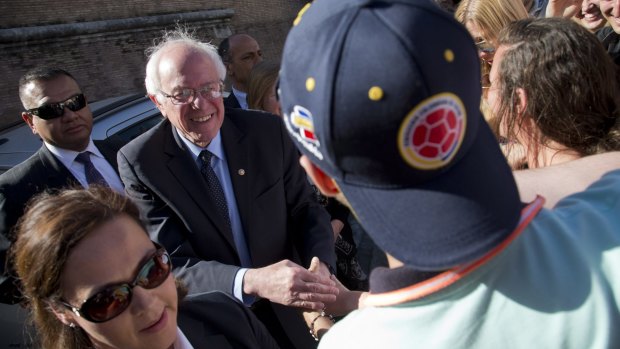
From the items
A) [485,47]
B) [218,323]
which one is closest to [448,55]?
[218,323]

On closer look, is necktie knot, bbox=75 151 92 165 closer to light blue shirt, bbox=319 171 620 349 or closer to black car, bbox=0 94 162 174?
black car, bbox=0 94 162 174

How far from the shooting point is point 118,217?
1.67 meters

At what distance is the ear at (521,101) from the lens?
1647mm

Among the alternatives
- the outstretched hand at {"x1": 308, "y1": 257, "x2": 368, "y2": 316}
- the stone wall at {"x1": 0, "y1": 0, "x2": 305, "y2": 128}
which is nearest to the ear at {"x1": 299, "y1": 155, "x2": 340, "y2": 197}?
the outstretched hand at {"x1": 308, "y1": 257, "x2": 368, "y2": 316}

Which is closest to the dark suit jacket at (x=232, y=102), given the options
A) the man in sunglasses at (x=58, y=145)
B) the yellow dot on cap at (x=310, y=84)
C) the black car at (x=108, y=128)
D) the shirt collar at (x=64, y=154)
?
the black car at (x=108, y=128)

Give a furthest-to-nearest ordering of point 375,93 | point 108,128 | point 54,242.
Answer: point 108,128
point 54,242
point 375,93

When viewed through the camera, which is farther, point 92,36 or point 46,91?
point 92,36

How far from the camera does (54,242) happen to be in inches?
60.3

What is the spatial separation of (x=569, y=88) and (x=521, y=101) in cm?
15

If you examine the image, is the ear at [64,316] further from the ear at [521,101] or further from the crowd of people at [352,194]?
the ear at [521,101]

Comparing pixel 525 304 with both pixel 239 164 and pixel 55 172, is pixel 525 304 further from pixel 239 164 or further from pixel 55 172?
pixel 55 172

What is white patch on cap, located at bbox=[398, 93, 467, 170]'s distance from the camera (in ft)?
2.65

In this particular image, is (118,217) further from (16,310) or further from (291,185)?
(16,310)

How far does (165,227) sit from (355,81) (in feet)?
5.53
